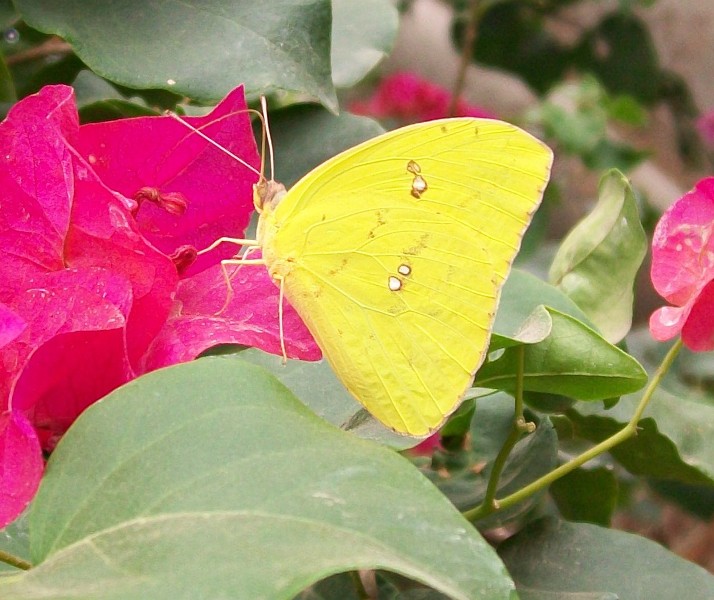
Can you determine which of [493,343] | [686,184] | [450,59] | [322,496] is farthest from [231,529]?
[686,184]

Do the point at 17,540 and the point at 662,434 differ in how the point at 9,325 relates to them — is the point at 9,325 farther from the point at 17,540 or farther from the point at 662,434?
the point at 662,434

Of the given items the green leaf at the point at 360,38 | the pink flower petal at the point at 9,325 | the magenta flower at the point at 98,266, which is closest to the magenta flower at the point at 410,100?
the green leaf at the point at 360,38

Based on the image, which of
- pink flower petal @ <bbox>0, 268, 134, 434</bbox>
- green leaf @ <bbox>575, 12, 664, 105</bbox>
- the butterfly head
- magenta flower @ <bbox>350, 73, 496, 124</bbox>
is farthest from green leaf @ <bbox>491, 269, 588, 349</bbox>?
green leaf @ <bbox>575, 12, 664, 105</bbox>

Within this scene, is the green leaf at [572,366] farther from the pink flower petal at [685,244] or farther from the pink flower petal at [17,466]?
the pink flower petal at [17,466]

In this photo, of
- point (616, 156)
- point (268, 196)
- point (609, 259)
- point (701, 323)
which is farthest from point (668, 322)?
point (616, 156)

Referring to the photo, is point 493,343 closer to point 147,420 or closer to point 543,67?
point 147,420
